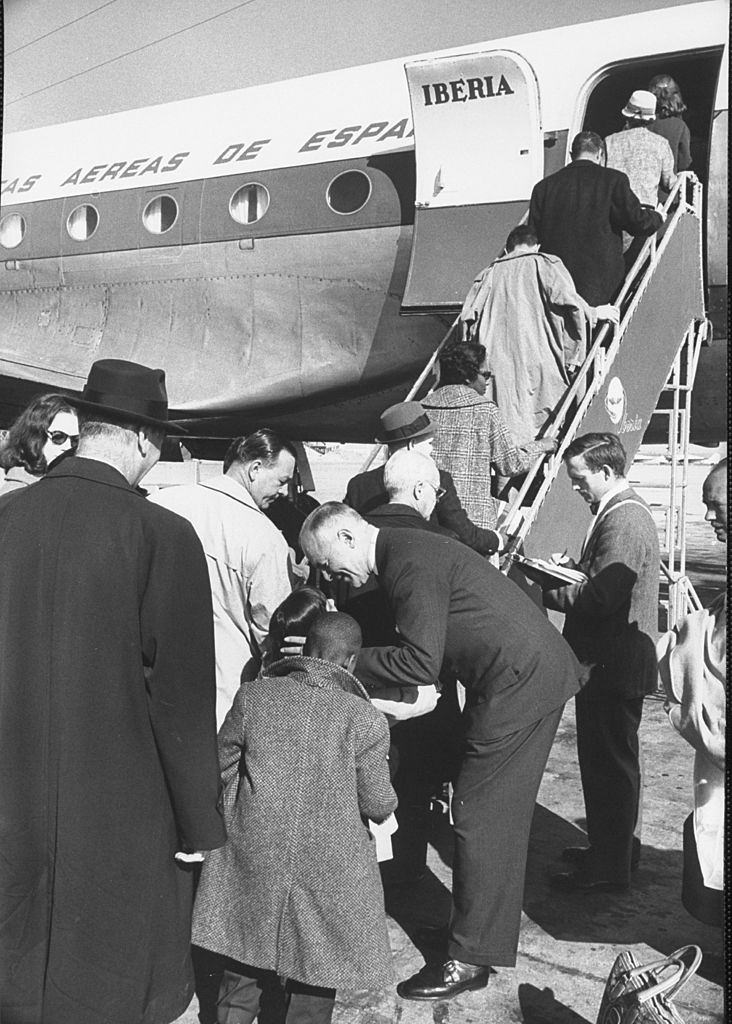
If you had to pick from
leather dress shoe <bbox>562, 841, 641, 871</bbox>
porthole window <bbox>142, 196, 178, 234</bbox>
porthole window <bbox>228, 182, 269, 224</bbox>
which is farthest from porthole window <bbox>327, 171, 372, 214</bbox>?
leather dress shoe <bbox>562, 841, 641, 871</bbox>

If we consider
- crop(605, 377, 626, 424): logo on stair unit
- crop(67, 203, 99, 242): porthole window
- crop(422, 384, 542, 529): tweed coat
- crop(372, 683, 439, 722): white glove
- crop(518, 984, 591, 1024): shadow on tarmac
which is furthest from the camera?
crop(67, 203, 99, 242): porthole window

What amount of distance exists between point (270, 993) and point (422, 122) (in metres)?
5.56

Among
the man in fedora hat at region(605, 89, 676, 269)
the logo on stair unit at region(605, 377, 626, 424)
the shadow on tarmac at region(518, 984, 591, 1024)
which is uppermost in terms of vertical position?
the man in fedora hat at region(605, 89, 676, 269)

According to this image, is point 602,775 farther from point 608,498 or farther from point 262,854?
point 262,854

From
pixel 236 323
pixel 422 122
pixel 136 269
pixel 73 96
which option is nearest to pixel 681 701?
pixel 73 96

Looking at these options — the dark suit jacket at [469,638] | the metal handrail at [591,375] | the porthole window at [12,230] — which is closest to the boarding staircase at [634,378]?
the metal handrail at [591,375]

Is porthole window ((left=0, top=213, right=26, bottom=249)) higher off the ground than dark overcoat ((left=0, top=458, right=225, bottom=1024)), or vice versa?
porthole window ((left=0, top=213, right=26, bottom=249))

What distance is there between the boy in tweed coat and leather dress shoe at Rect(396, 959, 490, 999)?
43cm

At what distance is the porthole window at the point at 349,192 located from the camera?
26.0 feet

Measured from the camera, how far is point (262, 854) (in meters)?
2.78

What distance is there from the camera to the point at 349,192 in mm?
7984

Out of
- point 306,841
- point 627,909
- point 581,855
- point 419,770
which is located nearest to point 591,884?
point 627,909

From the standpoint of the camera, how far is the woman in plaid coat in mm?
4449

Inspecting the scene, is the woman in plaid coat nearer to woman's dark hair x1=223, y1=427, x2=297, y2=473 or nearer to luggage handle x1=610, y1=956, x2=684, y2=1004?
woman's dark hair x1=223, y1=427, x2=297, y2=473
